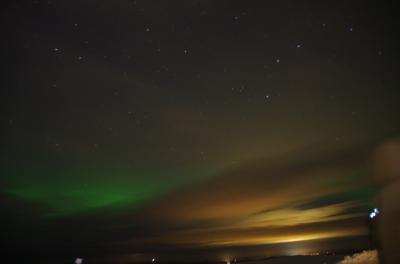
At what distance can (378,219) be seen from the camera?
5.88 metres

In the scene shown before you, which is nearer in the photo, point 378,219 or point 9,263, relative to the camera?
point 378,219

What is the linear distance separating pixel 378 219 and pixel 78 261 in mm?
21496

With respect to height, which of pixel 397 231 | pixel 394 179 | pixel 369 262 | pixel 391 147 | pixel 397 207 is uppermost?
pixel 391 147

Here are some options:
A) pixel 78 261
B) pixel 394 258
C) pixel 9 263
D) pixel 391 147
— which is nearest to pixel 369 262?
pixel 394 258

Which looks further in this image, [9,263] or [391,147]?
[9,263]

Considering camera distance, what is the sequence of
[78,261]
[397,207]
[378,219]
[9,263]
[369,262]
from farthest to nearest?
[9,263], [78,261], [369,262], [378,219], [397,207]

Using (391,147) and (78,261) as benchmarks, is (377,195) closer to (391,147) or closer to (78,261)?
(391,147)

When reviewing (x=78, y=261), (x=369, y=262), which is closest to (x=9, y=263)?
(x=78, y=261)

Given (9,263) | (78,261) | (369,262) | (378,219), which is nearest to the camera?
(378,219)

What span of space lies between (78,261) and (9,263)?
216503 millimetres

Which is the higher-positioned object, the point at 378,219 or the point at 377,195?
the point at 377,195

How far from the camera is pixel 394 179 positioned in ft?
18.1

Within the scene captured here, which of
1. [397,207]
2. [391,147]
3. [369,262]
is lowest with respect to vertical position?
[369,262]

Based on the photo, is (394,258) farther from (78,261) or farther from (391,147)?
(78,261)
